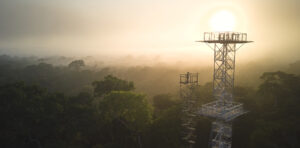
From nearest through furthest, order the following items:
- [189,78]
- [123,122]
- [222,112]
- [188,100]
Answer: [222,112] < [189,78] < [188,100] < [123,122]

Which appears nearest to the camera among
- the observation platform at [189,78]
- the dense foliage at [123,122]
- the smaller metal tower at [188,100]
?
the dense foliage at [123,122]

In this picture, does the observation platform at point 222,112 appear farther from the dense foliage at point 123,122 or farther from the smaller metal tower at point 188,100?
the dense foliage at point 123,122

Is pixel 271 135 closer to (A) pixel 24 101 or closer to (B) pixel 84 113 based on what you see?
(B) pixel 84 113

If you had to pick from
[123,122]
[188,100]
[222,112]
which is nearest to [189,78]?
[188,100]

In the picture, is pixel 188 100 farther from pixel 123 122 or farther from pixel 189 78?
pixel 123 122

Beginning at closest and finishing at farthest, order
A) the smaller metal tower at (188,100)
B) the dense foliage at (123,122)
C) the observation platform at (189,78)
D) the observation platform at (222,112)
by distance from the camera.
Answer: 1. the observation platform at (222,112)
2. the dense foliage at (123,122)
3. the observation platform at (189,78)
4. the smaller metal tower at (188,100)

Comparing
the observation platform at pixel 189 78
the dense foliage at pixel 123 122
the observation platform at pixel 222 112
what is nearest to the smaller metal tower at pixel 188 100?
the observation platform at pixel 189 78

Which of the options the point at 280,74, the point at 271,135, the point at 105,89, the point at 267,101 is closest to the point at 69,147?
the point at 105,89

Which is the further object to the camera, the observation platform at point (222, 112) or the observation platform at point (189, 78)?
the observation platform at point (189, 78)

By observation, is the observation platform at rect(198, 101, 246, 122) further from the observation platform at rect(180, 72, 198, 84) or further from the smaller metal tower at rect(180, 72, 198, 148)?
the observation platform at rect(180, 72, 198, 84)

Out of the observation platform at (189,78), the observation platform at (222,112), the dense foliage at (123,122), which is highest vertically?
the observation platform at (189,78)

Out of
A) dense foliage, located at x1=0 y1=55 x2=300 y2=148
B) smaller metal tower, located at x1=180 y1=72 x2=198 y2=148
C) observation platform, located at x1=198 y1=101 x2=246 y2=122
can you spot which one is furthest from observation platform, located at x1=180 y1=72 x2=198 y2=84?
dense foliage, located at x1=0 y1=55 x2=300 y2=148
